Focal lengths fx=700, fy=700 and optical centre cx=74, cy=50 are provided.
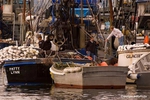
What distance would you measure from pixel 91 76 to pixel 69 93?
1.30m

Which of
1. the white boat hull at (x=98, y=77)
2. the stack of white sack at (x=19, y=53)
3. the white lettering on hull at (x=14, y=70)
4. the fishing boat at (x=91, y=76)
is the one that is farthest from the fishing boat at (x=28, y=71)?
the white boat hull at (x=98, y=77)

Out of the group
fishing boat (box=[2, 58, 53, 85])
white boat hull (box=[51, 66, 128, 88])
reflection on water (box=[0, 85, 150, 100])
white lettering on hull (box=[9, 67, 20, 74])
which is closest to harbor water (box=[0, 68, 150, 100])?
reflection on water (box=[0, 85, 150, 100])

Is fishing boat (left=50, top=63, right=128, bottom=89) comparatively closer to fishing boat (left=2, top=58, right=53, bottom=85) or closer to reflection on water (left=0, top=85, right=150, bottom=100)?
reflection on water (left=0, top=85, right=150, bottom=100)

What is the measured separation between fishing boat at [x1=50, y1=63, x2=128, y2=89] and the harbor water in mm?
413

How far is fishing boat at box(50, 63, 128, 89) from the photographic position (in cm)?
A: 2606

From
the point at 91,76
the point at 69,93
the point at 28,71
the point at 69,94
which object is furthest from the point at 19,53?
the point at 69,94

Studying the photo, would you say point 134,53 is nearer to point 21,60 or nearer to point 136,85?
point 136,85

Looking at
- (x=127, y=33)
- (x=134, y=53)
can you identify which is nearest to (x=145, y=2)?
(x=127, y=33)

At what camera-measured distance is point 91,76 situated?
26.2 meters

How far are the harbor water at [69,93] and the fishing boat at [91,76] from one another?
413 mm

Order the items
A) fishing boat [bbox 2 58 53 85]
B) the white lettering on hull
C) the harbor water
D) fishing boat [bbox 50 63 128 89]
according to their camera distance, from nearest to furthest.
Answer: the harbor water
fishing boat [bbox 50 63 128 89]
fishing boat [bbox 2 58 53 85]
the white lettering on hull

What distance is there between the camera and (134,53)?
2952cm

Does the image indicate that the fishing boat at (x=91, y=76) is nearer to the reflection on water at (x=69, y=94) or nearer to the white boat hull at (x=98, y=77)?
the white boat hull at (x=98, y=77)

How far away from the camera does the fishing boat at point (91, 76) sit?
26.1 metres
